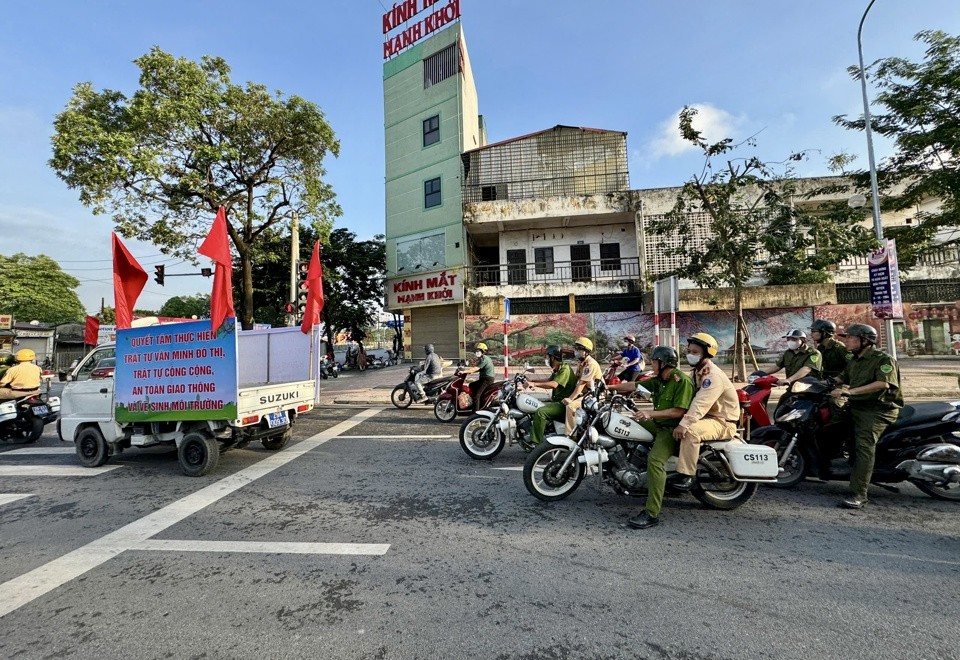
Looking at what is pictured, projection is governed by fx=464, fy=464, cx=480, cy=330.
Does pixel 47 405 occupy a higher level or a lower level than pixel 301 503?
higher

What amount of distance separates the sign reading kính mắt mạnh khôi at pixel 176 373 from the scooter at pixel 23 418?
135 inches

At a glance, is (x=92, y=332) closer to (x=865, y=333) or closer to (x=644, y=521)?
(x=644, y=521)

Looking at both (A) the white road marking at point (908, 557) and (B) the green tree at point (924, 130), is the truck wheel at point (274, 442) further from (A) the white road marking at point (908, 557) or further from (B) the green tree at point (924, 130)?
(B) the green tree at point (924, 130)

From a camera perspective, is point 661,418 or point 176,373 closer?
point 661,418

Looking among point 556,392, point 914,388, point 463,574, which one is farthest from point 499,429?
point 914,388

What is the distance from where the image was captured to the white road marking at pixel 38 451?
6.86 meters

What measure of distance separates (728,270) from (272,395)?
10816 millimetres

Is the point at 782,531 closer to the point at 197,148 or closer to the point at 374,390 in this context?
the point at 374,390

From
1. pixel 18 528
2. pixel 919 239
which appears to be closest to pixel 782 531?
pixel 18 528

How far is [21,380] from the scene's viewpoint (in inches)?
296

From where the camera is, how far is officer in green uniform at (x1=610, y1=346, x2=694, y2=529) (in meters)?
3.64

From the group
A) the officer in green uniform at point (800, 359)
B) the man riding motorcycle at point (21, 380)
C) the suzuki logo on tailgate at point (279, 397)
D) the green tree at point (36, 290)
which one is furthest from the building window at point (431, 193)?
the green tree at point (36, 290)

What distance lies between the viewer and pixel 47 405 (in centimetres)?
788

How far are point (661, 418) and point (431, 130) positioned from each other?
74.7ft
